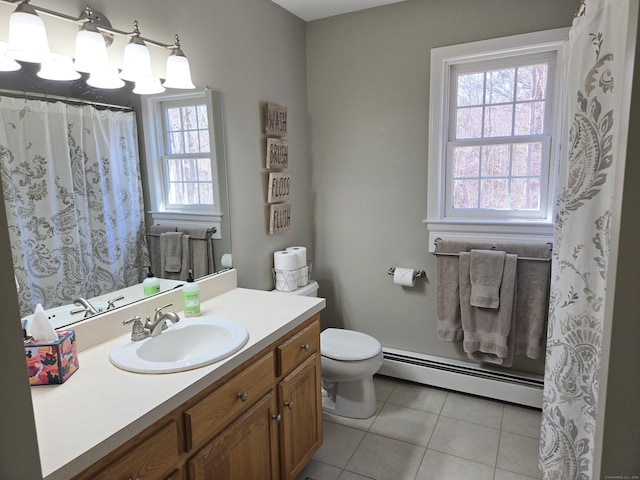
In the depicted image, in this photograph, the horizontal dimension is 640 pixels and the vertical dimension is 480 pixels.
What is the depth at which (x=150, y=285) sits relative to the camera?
70.4 inches

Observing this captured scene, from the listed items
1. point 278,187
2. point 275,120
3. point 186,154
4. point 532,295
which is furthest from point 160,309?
point 532,295

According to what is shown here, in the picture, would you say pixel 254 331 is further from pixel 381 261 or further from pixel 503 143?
pixel 503 143

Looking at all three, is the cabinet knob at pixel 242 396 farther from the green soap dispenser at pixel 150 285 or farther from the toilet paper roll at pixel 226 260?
the toilet paper roll at pixel 226 260

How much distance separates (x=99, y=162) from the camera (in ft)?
5.18

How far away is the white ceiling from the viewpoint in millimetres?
2525

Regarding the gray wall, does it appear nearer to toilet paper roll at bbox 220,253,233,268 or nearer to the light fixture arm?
toilet paper roll at bbox 220,253,233,268

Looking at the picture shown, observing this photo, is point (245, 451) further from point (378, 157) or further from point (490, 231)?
point (378, 157)

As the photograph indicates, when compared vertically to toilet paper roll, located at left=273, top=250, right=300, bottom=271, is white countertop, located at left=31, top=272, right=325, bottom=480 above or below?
below

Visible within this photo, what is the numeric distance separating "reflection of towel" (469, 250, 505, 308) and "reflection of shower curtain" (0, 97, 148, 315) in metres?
1.81

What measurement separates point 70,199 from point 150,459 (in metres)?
0.93

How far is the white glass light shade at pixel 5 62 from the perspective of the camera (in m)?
1.26

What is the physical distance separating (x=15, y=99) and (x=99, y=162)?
0.34m

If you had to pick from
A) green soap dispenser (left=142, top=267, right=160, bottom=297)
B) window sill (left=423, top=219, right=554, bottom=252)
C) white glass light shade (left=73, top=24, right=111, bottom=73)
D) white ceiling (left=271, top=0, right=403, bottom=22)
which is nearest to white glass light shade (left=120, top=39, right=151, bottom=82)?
white glass light shade (left=73, top=24, right=111, bottom=73)

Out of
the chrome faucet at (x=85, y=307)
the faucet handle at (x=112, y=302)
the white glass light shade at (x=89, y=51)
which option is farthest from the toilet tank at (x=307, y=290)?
the white glass light shade at (x=89, y=51)
